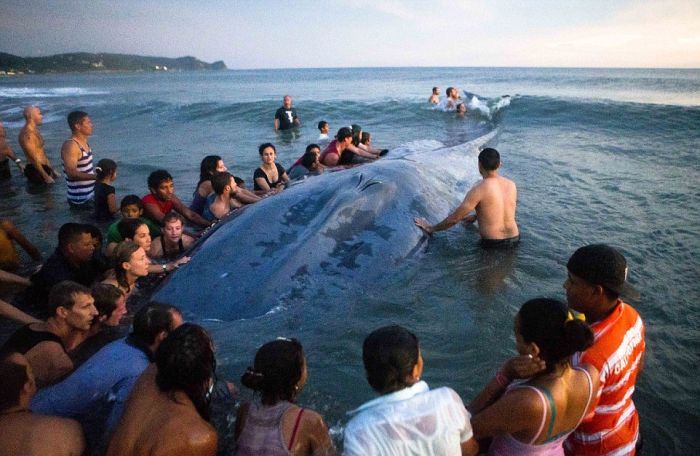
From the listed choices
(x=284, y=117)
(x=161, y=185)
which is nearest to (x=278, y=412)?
(x=161, y=185)

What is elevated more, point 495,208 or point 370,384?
point 370,384

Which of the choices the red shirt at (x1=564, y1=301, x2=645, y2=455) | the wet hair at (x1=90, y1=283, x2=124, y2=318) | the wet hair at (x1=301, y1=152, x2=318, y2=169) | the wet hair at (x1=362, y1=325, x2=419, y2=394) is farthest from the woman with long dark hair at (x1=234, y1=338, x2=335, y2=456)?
the wet hair at (x1=301, y1=152, x2=318, y2=169)

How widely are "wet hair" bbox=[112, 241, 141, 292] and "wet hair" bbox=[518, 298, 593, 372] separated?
3583 millimetres

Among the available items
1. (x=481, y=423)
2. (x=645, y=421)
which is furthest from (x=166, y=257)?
(x=645, y=421)

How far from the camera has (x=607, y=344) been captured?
7.37 feet

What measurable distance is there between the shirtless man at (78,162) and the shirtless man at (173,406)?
258 inches

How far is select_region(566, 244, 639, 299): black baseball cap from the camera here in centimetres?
223

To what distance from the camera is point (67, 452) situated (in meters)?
2.30

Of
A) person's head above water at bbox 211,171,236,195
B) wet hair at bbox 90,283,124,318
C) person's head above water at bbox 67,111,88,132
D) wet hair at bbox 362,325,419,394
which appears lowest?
wet hair at bbox 90,283,124,318

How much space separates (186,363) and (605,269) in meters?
2.10

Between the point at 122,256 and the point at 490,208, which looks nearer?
the point at 122,256

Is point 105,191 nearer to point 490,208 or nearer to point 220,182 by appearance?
point 220,182

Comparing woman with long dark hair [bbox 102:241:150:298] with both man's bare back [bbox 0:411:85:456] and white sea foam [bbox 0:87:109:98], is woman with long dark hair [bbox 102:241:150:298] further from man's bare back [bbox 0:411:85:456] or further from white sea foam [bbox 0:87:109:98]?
white sea foam [bbox 0:87:109:98]

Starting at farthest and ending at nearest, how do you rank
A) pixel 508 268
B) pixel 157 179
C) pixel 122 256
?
pixel 157 179 < pixel 508 268 < pixel 122 256
